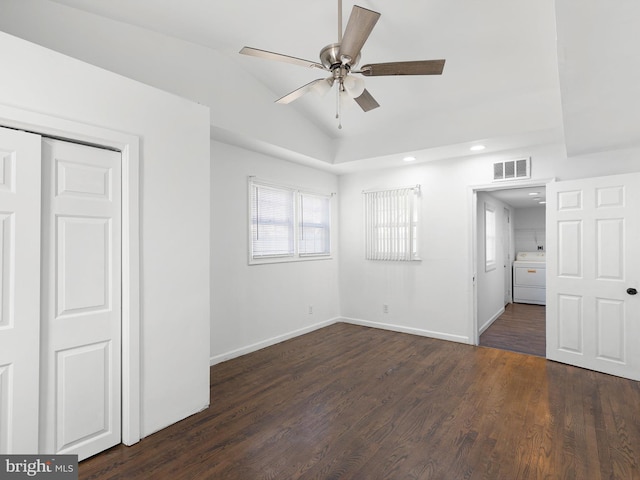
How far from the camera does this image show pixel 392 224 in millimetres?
5172

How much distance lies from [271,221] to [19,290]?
2964 mm

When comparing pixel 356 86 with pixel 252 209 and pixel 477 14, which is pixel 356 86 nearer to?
pixel 477 14

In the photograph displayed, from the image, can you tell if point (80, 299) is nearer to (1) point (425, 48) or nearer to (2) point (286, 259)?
(2) point (286, 259)

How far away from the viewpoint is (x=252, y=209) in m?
4.31

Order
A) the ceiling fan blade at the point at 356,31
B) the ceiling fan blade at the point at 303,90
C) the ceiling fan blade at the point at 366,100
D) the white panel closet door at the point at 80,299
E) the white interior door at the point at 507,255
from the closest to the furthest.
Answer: the ceiling fan blade at the point at 356,31 → the white panel closet door at the point at 80,299 → the ceiling fan blade at the point at 303,90 → the ceiling fan blade at the point at 366,100 → the white interior door at the point at 507,255

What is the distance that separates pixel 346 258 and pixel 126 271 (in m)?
3.88

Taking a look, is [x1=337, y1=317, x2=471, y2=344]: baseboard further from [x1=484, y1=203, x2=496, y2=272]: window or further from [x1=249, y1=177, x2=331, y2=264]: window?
[x1=484, y1=203, x2=496, y2=272]: window

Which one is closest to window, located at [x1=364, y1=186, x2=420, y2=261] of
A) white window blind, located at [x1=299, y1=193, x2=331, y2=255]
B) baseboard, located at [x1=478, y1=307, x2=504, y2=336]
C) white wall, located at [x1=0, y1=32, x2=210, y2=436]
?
white window blind, located at [x1=299, y1=193, x2=331, y2=255]

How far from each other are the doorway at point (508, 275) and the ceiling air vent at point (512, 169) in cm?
14

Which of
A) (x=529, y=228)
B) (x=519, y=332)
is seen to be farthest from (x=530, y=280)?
(x=519, y=332)

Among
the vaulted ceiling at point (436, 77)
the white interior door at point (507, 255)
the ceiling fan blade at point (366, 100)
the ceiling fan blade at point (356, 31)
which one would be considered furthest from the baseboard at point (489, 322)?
the ceiling fan blade at point (356, 31)

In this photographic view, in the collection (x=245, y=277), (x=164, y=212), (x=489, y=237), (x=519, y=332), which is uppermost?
(x=164, y=212)

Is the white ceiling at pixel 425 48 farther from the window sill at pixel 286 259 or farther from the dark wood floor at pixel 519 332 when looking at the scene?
the dark wood floor at pixel 519 332

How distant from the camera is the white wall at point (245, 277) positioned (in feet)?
12.8
